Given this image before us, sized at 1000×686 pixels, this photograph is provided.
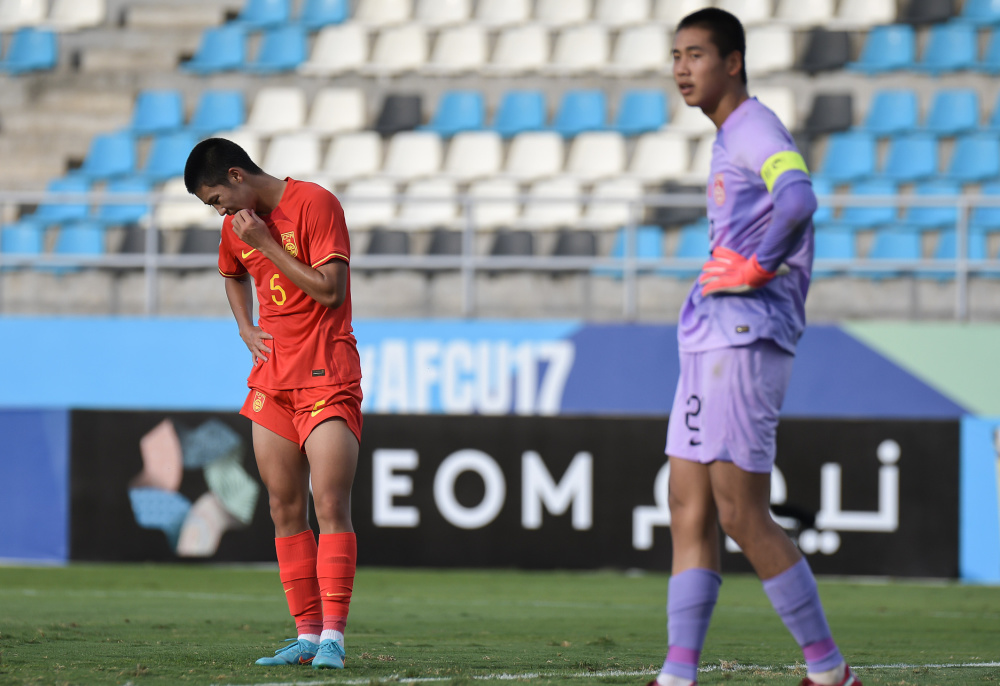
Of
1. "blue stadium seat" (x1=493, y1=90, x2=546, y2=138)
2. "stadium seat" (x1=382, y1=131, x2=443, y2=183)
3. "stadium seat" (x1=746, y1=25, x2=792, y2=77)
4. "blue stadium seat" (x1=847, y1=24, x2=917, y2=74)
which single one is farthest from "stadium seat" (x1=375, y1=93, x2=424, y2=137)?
"blue stadium seat" (x1=847, y1=24, x2=917, y2=74)

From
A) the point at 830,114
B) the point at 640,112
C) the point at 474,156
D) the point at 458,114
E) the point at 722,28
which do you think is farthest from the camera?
the point at 458,114

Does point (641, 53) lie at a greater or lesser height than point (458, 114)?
greater

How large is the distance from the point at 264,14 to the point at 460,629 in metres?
11.3

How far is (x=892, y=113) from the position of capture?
13.8 meters

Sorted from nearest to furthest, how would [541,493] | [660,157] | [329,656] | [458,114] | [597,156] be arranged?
[329,656], [541,493], [660,157], [597,156], [458,114]

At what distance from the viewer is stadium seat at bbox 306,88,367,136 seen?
14.5 meters

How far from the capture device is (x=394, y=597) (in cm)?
790

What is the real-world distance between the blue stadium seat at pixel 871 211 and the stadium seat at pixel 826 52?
194 centimetres

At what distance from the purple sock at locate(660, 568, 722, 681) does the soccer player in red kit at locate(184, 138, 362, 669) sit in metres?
1.22

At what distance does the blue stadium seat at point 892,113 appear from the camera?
13711 millimetres

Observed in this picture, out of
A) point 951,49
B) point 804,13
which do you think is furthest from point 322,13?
point 951,49

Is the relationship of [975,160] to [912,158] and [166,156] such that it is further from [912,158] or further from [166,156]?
[166,156]

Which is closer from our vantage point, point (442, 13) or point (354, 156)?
point (354, 156)

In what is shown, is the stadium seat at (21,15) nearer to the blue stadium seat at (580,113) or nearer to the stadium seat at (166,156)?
the stadium seat at (166,156)
